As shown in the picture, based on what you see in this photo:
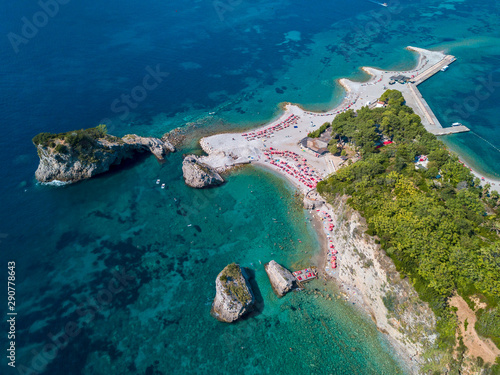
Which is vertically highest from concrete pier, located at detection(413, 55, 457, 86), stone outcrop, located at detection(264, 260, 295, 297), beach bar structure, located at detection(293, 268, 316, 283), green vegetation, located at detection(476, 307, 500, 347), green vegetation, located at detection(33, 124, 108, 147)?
concrete pier, located at detection(413, 55, 457, 86)

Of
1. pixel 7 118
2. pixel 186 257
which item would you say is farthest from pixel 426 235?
pixel 7 118

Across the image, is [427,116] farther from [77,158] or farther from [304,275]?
[77,158]

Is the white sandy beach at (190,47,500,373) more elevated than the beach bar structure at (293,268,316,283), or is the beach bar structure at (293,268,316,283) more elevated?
the white sandy beach at (190,47,500,373)

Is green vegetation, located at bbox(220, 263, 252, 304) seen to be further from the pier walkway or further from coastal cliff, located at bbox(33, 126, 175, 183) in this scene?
the pier walkway

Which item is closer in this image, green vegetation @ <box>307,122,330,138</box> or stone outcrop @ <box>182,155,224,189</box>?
stone outcrop @ <box>182,155,224,189</box>

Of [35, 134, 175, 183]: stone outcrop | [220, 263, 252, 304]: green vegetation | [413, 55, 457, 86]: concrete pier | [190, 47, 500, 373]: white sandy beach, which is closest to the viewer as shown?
[220, 263, 252, 304]: green vegetation

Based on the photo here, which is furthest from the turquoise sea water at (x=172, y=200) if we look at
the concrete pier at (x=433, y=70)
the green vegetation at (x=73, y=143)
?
the green vegetation at (x=73, y=143)

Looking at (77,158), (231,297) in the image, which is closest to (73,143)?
(77,158)

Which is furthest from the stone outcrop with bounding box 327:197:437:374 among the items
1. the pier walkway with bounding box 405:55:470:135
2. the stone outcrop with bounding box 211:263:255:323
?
the pier walkway with bounding box 405:55:470:135

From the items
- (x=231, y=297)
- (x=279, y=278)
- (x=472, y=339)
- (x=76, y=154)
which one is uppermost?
(x=76, y=154)
